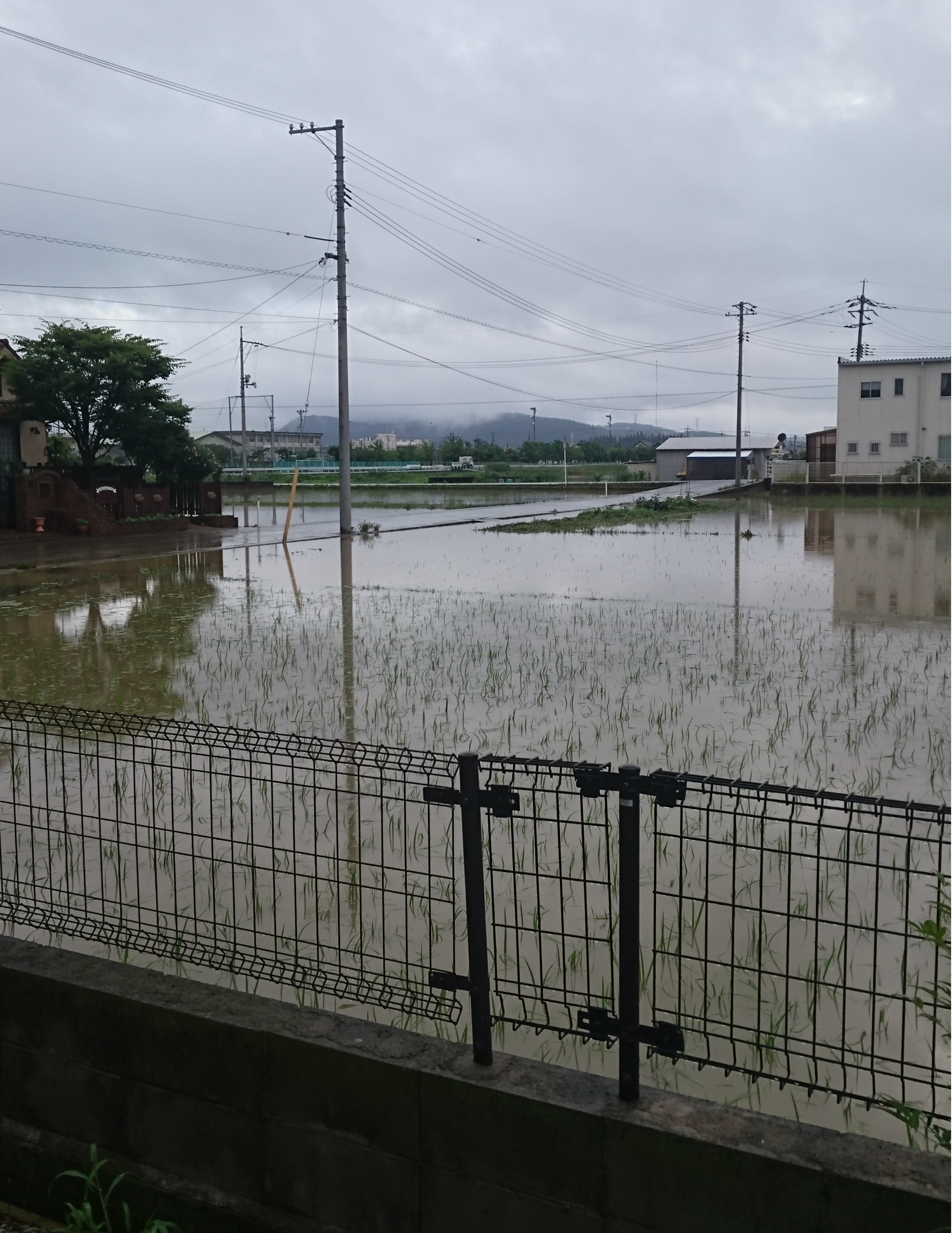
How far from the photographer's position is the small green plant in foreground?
3.12 m

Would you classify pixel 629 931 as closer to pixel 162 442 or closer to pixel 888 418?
pixel 162 442

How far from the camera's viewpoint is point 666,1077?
361cm

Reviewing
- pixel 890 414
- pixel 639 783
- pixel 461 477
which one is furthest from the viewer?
pixel 461 477

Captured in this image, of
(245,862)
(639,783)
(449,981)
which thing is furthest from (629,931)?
(245,862)

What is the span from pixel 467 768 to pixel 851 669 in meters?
8.26

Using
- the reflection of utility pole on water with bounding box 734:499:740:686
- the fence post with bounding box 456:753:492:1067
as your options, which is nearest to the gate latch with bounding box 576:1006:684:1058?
the fence post with bounding box 456:753:492:1067

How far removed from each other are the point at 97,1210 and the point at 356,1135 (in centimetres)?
99

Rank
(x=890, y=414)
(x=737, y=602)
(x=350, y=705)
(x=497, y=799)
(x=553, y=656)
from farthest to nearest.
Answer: (x=890, y=414), (x=737, y=602), (x=553, y=656), (x=350, y=705), (x=497, y=799)

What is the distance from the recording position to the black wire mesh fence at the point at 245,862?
3.87 meters

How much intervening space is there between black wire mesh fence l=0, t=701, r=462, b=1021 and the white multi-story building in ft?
153

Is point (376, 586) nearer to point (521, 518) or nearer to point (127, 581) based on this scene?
point (127, 581)

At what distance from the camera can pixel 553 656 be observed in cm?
1134

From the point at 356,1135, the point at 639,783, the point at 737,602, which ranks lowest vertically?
the point at 356,1135

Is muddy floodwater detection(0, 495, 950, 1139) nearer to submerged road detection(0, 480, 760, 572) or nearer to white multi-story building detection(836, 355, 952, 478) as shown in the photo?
submerged road detection(0, 480, 760, 572)
